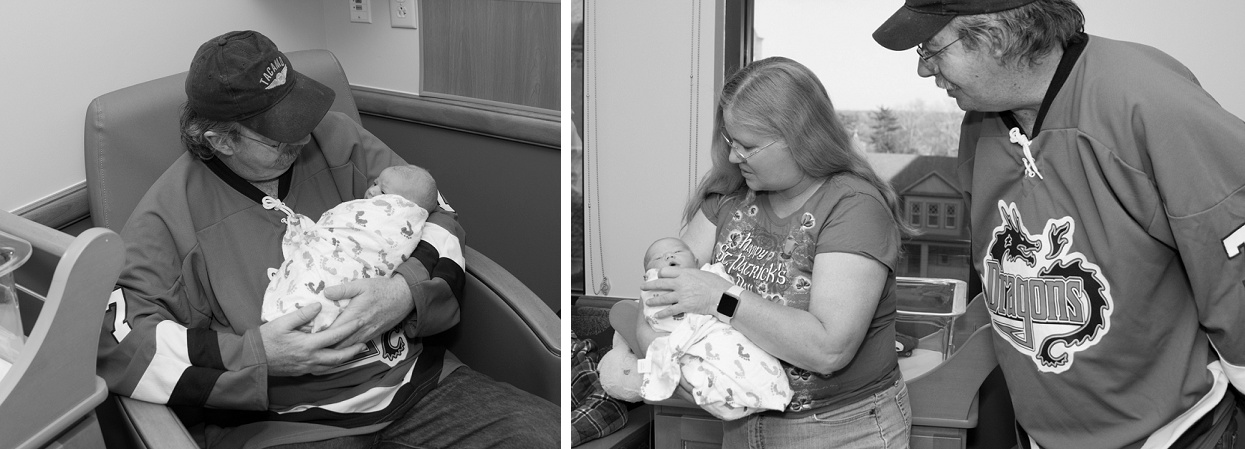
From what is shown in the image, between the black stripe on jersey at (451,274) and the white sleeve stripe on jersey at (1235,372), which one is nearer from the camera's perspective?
the white sleeve stripe on jersey at (1235,372)

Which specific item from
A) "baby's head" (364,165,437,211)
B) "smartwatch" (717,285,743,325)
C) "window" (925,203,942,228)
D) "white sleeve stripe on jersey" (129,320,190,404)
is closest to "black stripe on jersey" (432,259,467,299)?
"baby's head" (364,165,437,211)

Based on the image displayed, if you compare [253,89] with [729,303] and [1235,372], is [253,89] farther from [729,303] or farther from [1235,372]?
[1235,372]

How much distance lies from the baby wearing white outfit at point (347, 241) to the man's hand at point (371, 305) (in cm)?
2

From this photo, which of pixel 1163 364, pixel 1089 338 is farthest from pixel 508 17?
pixel 1163 364

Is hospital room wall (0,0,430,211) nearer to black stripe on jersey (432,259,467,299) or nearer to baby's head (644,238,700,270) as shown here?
black stripe on jersey (432,259,467,299)

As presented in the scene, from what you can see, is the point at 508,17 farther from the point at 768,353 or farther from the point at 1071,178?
the point at 1071,178

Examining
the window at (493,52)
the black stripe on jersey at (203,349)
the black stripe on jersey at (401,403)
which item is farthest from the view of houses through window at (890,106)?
the black stripe on jersey at (203,349)

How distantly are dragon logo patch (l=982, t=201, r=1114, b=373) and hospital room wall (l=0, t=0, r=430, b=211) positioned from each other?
1.06 m

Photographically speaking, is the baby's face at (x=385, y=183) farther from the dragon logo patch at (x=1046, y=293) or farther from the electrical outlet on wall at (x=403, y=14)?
the dragon logo patch at (x=1046, y=293)

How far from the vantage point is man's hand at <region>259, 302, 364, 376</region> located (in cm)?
140

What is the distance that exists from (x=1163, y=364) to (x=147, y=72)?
1623 millimetres

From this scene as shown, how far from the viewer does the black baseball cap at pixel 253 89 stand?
4.45 ft

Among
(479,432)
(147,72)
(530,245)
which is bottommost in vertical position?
(479,432)

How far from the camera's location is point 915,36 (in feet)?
4.07
